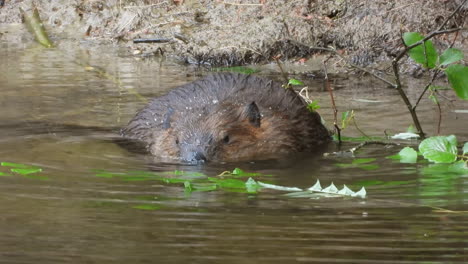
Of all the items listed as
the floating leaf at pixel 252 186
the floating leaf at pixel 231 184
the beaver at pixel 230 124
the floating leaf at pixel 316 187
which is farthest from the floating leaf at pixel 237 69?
the floating leaf at pixel 316 187

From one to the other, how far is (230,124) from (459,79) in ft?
6.12

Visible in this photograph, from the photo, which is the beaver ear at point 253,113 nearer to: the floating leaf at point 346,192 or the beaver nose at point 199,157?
the beaver nose at point 199,157

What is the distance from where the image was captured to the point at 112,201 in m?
4.48

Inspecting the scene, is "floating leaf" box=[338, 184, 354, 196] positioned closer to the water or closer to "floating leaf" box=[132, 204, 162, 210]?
the water

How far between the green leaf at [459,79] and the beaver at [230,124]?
1.66m

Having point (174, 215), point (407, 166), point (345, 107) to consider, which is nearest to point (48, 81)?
point (345, 107)

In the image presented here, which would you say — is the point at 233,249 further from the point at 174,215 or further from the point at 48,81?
the point at 48,81

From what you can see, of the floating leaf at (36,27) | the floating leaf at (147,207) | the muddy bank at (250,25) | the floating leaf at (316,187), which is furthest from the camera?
the floating leaf at (36,27)

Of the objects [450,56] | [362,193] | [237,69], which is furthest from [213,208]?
[237,69]

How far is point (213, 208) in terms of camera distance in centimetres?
429

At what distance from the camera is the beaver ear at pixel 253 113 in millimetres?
6469

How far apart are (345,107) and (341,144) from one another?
1317 mm

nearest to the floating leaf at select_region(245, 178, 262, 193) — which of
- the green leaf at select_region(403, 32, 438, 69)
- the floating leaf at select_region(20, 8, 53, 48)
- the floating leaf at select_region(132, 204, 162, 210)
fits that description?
the floating leaf at select_region(132, 204, 162, 210)

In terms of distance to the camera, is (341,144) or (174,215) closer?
(174,215)
